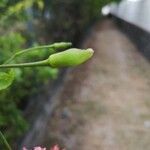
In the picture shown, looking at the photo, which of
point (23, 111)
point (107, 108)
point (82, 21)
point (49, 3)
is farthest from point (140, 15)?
point (23, 111)

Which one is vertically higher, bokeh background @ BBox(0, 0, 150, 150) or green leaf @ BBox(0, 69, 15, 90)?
green leaf @ BBox(0, 69, 15, 90)

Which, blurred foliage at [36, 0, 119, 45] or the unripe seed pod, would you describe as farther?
blurred foliage at [36, 0, 119, 45]

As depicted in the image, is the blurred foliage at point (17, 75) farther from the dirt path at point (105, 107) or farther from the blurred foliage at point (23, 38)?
the dirt path at point (105, 107)

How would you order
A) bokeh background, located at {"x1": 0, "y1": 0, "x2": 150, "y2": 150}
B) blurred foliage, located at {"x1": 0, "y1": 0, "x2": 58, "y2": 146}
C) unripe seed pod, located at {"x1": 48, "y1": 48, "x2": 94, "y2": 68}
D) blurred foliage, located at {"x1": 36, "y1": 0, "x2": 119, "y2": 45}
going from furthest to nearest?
blurred foliage, located at {"x1": 36, "y1": 0, "x2": 119, "y2": 45} < bokeh background, located at {"x1": 0, "y1": 0, "x2": 150, "y2": 150} < blurred foliage, located at {"x1": 0, "y1": 0, "x2": 58, "y2": 146} < unripe seed pod, located at {"x1": 48, "y1": 48, "x2": 94, "y2": 68}

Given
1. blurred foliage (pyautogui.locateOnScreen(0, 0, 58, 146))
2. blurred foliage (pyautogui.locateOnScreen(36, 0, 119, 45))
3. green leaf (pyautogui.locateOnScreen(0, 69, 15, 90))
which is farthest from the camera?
blurred foliage (pyautogui.locateOnScreen(36, 0, 119, 45))

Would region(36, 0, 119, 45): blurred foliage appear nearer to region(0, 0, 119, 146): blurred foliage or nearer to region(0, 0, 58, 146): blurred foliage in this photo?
region(0, 0, 119, 146): blurred foliage

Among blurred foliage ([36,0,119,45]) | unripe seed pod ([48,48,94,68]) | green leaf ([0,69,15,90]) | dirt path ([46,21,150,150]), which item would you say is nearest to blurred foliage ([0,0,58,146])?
dirt path ([46,21,150,150])

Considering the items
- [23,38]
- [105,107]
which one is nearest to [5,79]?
[23,38]

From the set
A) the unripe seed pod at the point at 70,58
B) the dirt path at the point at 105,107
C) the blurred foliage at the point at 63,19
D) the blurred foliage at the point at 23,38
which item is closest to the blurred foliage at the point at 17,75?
the blurred foliage at the point at 23,38
